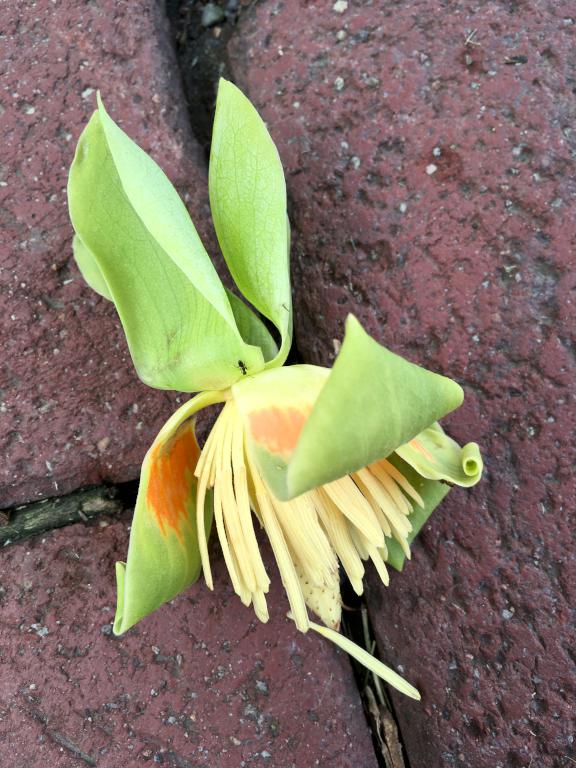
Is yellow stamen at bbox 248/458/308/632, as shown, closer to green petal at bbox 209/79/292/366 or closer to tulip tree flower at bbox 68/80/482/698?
tulip tree flower at bbox 68/80/482/698

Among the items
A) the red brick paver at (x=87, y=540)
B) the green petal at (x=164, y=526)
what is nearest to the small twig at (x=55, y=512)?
the red brick paver at (x=87, y=540)

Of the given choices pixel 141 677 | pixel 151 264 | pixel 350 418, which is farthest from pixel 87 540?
pixel 350 418

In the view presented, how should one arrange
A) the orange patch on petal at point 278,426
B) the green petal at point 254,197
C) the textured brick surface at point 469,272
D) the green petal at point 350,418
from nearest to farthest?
the green petal at point 350,418
the orange patch on petal at point 278,426
the green petal at point 254,197
the textured brick surface at point 469,272

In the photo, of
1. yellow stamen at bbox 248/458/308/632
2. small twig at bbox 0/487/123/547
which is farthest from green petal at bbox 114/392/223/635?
small twig at bbox 0/487/123/547

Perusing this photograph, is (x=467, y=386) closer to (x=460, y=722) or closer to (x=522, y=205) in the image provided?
(x=522, y=205)

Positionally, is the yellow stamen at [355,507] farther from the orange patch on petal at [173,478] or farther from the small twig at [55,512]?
the small twig at [55,512]
